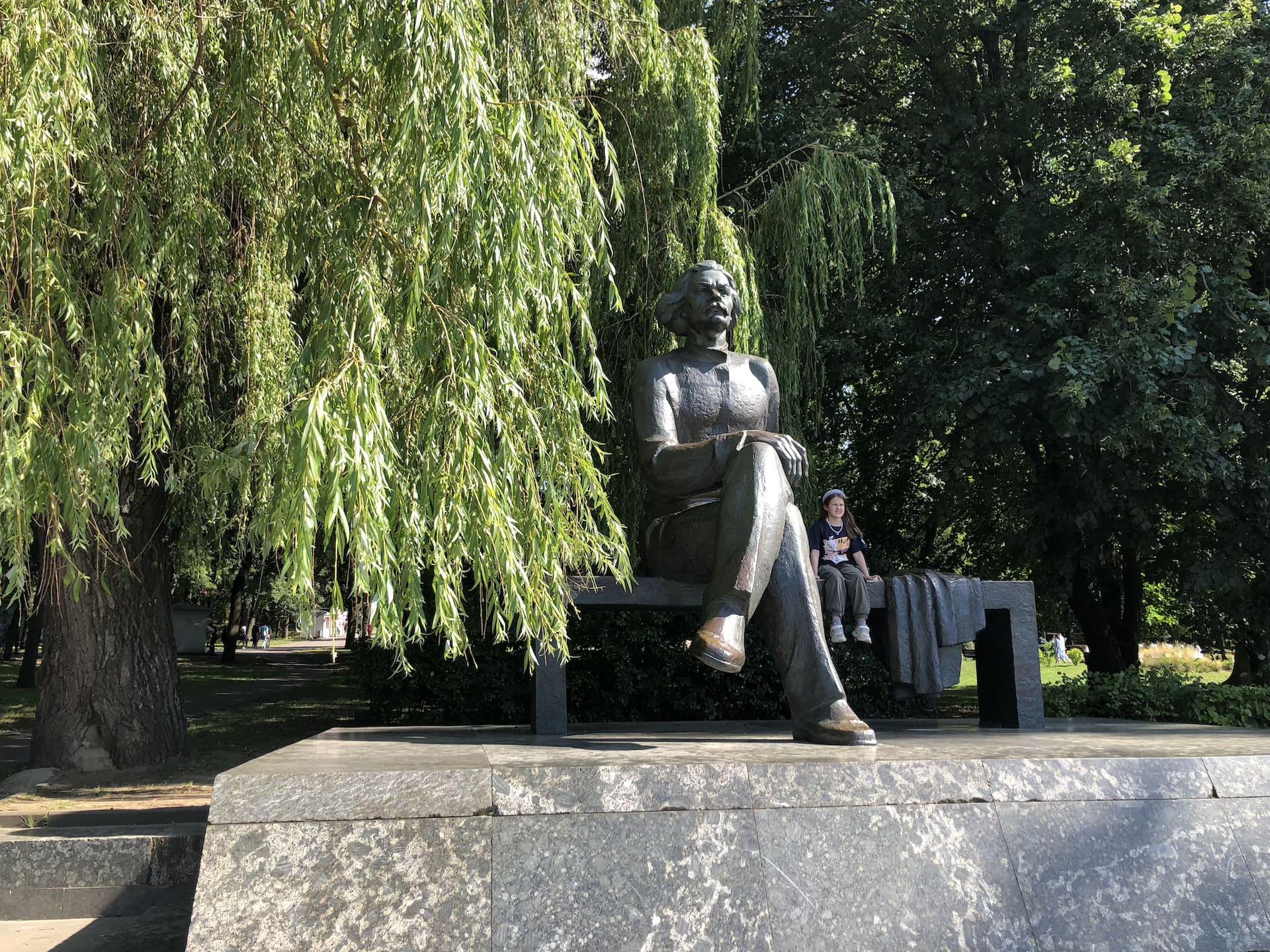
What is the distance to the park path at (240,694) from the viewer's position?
10.3 metres

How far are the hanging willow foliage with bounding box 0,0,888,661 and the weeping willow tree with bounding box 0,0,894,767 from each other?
0.5 inches

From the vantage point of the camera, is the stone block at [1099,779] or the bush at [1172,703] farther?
the bush at [1172,703]

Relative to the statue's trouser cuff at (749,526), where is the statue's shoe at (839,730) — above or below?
below

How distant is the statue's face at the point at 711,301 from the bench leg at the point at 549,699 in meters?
1.70

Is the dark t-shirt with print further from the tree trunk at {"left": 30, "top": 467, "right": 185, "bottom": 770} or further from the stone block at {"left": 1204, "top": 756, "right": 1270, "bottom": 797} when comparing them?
the tree trunk at {"left": 30, "top": 467, "right": 185, "bottom": 770}

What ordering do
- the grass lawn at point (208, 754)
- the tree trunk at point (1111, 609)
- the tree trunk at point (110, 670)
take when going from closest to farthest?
1. the grass lawn at point (208, 754)
2. the tree trunk at point (110, 670)
3. the tree trunk at point (1111, 609)

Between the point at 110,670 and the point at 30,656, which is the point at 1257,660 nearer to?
the point at 110,670

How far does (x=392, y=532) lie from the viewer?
3635 millimetres

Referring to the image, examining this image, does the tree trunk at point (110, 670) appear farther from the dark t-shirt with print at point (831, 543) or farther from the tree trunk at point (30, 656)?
the tree trunk at point (30, 656)

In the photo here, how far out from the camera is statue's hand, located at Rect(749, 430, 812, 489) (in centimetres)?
438

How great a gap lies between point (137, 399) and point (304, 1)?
1731 mm

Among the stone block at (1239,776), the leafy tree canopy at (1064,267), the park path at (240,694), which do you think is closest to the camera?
the stone block at (1239,776)

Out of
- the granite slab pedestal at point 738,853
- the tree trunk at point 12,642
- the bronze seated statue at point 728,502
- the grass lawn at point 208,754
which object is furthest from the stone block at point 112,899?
the tree trunk at point 12,642

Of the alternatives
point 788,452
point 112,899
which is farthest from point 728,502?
point 112,899
